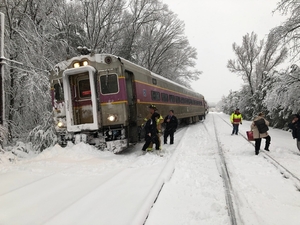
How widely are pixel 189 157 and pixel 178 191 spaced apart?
2.96 meters

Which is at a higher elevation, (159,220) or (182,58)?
(182,58)

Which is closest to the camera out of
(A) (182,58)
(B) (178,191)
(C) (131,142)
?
(B) (178,191)

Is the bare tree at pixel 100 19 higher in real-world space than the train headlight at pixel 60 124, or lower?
higher

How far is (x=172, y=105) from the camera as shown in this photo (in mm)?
14242

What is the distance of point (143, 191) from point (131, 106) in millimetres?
4888

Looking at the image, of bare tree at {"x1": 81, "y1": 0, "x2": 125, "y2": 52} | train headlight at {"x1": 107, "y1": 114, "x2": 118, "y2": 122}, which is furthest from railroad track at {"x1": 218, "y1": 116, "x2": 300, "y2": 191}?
bare tree at {"x1": 81, "y1": 0, "x2": 125, "y2": 52}

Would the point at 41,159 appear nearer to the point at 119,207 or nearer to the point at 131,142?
the point at 131,142

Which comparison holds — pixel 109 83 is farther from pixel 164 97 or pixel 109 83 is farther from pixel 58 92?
pixel 164 97

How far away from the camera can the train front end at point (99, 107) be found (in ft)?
25.4

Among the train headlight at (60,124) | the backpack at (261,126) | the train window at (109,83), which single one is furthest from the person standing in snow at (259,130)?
the train headlight at (60,124)

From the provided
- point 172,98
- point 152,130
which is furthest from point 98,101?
point 172,98

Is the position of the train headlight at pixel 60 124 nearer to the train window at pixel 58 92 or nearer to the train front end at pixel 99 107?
the train front end at pixel 99 107

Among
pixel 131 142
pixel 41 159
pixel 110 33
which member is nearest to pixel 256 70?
pixel 110 33

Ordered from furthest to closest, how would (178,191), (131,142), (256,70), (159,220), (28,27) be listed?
(256,70), (28,27), (131,142), (178,191), (159,220)
